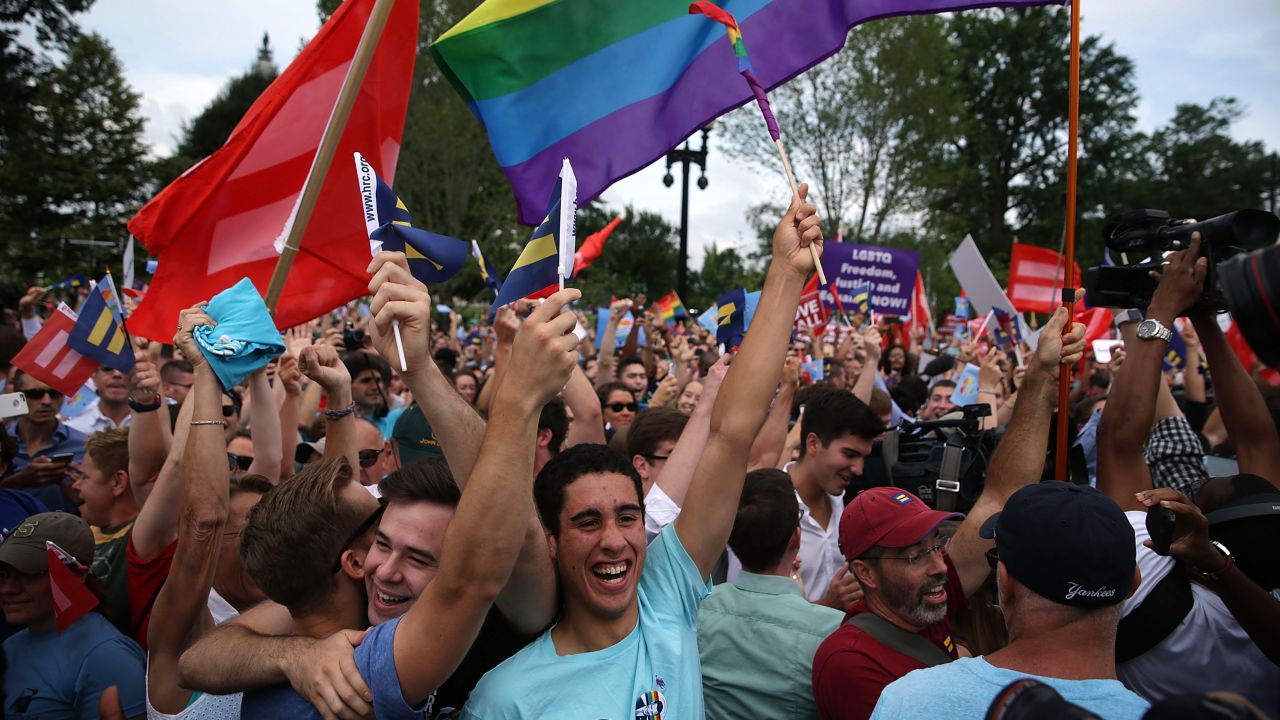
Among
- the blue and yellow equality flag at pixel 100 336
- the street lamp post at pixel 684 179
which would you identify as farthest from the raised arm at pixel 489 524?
the street lamp post at pixel 684 179

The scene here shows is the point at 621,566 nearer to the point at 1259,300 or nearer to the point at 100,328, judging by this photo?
the point at 1259,300

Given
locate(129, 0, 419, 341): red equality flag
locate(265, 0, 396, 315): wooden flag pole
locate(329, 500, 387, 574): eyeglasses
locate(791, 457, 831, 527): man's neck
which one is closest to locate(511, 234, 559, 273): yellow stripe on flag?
locate(329, 500, 387, 574): eyeglasses

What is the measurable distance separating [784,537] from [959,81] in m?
52.4

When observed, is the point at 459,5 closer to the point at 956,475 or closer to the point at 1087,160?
the point at 956,475

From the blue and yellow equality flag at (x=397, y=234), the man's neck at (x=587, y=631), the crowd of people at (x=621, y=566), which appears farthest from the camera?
the blue and yellow equality flag at (x=397, y=234)

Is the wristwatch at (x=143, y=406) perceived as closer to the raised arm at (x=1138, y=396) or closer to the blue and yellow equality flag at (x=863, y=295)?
the raised arm at (x=1138, y=396)

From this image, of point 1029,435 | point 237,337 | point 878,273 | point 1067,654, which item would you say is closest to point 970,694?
point 1067,654

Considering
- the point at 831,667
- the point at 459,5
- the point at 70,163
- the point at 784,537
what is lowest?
the point at 831,667

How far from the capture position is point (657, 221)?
76.4 meters

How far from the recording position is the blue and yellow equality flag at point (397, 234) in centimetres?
286

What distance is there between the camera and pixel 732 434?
2594 millimetres

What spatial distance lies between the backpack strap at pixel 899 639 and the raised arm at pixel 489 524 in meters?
1.43

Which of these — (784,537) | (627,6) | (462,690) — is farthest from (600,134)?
(462,690)

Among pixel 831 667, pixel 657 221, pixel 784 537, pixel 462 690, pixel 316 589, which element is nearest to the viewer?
pixel 316 589
